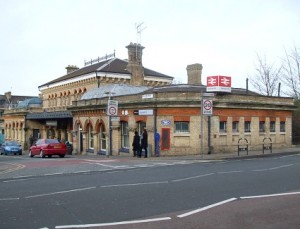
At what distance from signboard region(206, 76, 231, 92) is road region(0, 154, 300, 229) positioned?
45.9ft

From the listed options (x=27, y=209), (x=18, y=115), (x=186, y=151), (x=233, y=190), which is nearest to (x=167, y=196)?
(x=233, y=190)

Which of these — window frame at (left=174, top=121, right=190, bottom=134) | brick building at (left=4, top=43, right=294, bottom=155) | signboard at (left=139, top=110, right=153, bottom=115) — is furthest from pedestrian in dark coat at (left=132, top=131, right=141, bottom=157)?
window frame at (left=174, top=121, right=190, bottom=134)

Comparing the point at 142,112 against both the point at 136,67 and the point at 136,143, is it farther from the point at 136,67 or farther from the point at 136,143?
the point at 136,67

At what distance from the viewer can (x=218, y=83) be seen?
95.1ft

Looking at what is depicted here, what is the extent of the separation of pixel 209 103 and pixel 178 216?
55.0ft

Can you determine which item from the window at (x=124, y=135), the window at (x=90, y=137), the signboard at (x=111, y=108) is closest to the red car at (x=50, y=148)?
the window at (x=124, y=135)

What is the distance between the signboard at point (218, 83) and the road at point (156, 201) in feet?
45.9

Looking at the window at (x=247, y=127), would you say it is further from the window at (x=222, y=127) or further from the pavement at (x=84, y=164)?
the pavement at (x=84, y=164)

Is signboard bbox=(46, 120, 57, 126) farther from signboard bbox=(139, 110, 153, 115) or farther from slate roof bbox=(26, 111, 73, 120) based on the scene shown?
signboard bbox=(139, 110, 153, 115)

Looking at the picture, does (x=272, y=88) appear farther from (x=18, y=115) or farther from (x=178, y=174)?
(x=178, y=174)

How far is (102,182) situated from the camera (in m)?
14.3

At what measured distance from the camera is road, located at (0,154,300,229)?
8.16m

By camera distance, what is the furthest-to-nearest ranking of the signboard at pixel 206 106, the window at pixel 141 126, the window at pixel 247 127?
the window at pixel 247 127 → the window at pixel 141 126 → the signboard at pixel 206 106

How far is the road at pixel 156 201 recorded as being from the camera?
8.16m
